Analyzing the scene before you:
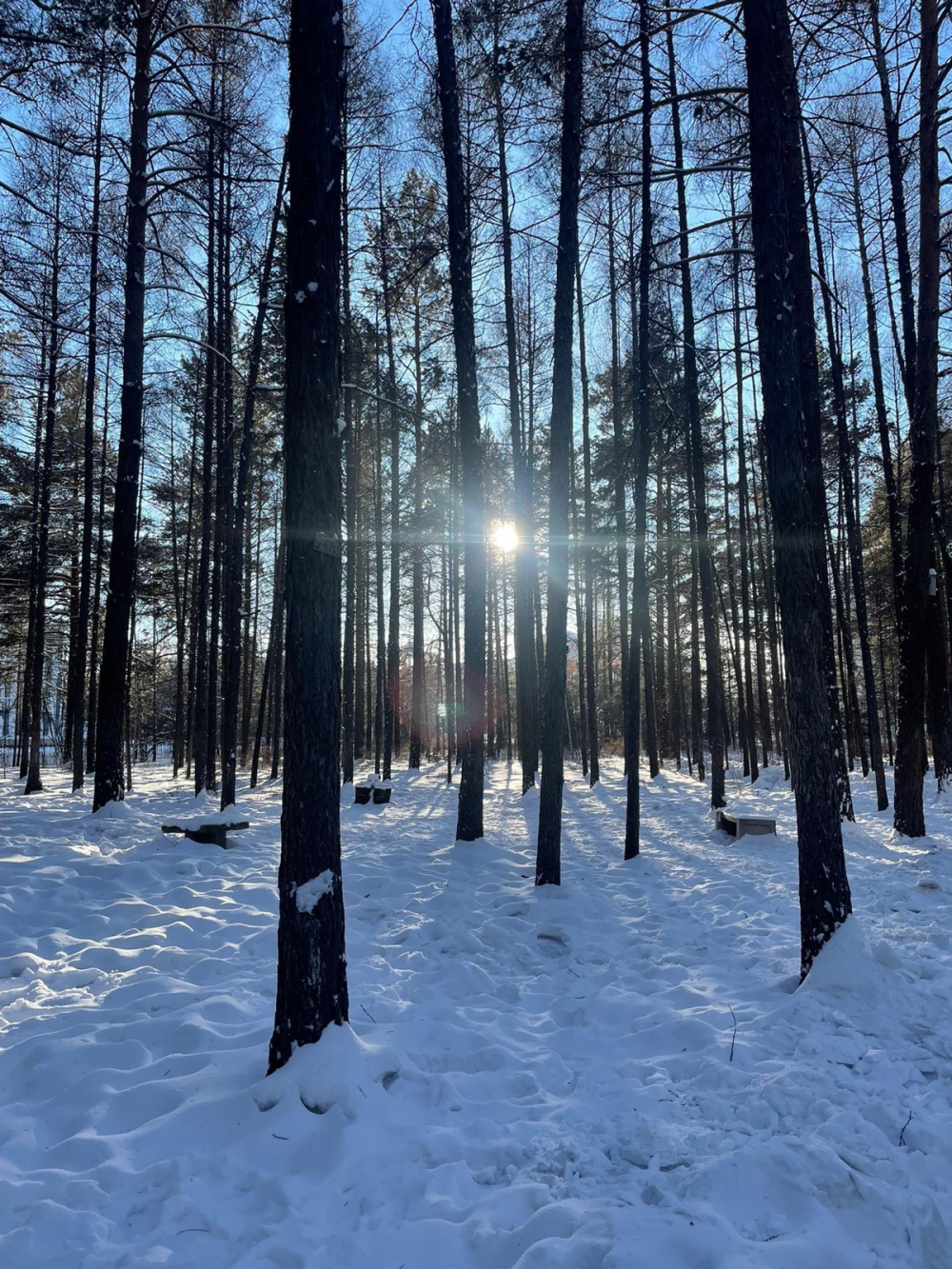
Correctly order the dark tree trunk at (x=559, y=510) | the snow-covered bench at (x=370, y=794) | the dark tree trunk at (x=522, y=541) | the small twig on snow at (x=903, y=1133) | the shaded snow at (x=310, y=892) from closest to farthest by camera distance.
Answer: the small twig on snow at (x=903, y=1133) < the shaded snow at (x=310, y=892) < the dark tree trunk at (x=559, y=510) < the dark tree trunk at (x=522, y=541) < the snow-covered bench at (x=370, y=794)

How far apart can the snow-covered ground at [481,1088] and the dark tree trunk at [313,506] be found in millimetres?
660

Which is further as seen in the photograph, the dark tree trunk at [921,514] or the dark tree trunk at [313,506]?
the dark tree trunk at [921,514]

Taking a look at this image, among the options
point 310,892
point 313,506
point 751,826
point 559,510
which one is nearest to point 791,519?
point 559,510

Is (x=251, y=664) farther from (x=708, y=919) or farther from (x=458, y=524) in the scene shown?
(x=708, y=919)

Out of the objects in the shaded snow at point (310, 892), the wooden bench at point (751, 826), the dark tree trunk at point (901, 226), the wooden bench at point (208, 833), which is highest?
the dark tree trunk at point (901, 226)

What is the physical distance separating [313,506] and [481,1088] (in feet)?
10.0

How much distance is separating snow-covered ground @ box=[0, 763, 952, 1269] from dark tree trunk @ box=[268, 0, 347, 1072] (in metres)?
0.66

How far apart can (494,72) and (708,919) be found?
8.43 meters

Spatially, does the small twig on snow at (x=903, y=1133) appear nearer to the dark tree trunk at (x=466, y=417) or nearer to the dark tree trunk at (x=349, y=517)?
the dark tree trunk at (x=466, y=417)

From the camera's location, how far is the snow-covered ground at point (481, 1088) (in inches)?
88.8

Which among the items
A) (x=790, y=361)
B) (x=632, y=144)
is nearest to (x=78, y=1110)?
(x=790, y=361)

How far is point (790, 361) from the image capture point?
4.49 metres

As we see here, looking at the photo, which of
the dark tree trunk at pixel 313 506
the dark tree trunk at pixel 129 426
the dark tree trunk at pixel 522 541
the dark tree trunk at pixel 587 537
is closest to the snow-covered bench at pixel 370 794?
the dark tree trunk at pixel 522 541

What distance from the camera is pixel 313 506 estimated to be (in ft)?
10.7
